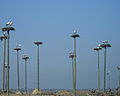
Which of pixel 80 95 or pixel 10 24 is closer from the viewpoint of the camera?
pixel 10 24

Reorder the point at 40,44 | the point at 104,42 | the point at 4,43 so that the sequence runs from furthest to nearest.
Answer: the point at 40,44 < the point at 104,42 < the point at 4,43

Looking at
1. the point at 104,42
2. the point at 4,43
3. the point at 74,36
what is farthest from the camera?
the point at 104,42

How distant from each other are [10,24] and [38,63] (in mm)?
24566

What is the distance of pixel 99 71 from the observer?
5934 cm

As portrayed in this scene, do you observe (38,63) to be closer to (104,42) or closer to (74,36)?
(104,42)

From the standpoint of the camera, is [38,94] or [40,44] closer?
[38,94]

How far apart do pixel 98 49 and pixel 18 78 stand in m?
15.1

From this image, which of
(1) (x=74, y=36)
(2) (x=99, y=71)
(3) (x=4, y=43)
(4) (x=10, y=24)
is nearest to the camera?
(4) (x=10, y=24)

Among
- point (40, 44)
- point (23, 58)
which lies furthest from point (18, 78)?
point (40, 44)

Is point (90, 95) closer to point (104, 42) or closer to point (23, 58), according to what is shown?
point (104, 42)

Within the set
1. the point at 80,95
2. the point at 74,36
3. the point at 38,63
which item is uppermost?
the point at 74,36

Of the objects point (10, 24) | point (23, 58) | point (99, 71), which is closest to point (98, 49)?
point (99, 71)

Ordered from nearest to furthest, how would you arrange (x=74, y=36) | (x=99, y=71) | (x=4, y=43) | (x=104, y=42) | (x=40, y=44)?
(x=74, y=36) → (x=4, y=43) → (x=104, y=42) → (x=40, y=44) → (x=99, y=71)

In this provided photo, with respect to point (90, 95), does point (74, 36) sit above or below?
above
